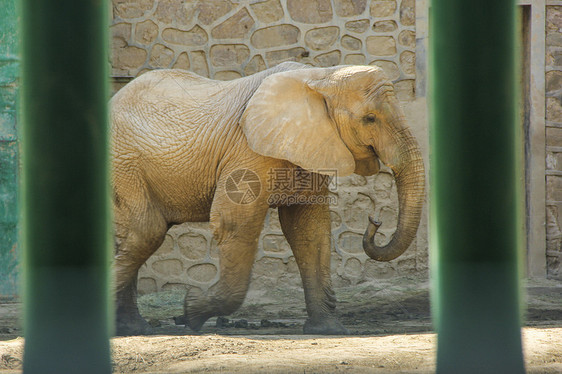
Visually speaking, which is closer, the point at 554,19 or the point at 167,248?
the point at 167,248

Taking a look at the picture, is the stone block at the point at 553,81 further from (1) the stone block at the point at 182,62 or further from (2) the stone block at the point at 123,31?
(2) the stone block at the point at 123,31

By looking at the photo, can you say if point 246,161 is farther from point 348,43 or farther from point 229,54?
point 348,43

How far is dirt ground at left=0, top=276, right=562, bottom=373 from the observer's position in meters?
3.28

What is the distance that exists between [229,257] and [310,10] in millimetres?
3259

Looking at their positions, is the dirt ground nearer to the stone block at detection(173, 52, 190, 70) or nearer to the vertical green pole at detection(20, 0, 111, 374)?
the vertical green pole at detection(20, 0, 111, 374)

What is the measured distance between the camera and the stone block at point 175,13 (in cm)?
740

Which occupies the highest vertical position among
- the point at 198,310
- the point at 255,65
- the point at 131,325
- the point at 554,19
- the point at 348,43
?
the point at 554,19

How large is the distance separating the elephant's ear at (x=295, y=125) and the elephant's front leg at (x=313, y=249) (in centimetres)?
48

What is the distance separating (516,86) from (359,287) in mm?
5372

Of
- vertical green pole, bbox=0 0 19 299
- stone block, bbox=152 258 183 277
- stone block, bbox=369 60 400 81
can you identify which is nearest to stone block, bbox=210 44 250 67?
stone block, bbox=369 60 400 81

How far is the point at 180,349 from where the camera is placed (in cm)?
374

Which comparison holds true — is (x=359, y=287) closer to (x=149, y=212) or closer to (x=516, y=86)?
(x=149, y=212)

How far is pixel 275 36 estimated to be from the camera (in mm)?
7410

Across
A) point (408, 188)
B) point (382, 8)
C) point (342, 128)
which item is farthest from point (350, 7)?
point (408, 188)
